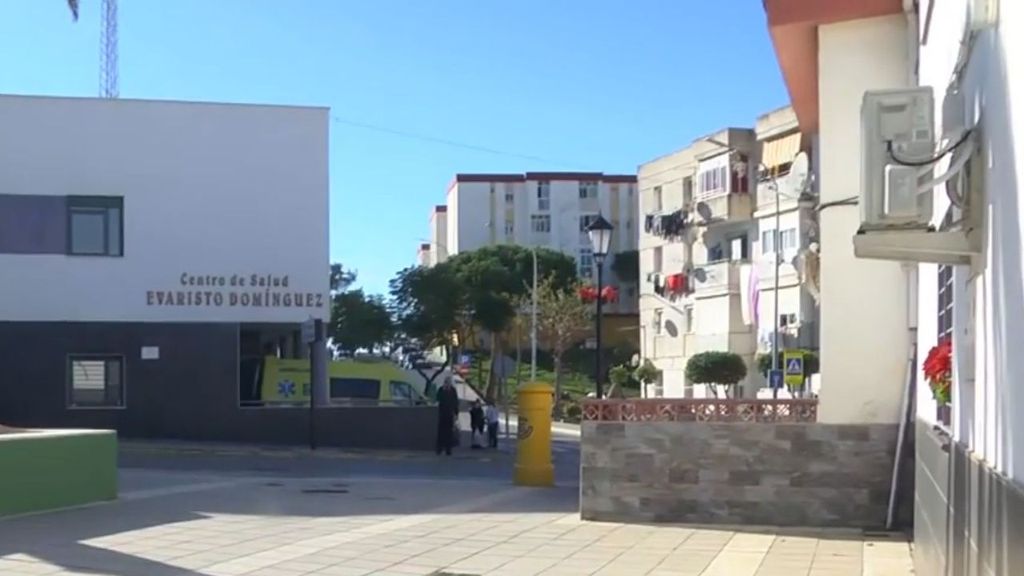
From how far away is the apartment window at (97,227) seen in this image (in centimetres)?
2984

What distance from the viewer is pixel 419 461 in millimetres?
26734

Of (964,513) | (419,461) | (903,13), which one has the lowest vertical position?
(419,461)

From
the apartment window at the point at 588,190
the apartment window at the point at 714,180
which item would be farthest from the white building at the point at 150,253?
the apartment window at the point at 588,190

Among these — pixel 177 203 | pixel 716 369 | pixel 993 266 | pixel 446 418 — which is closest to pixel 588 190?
pixel 716 369

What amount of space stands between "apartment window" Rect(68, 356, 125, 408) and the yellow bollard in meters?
13.4

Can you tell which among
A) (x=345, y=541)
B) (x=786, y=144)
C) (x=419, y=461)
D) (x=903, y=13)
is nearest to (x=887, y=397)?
(x=903, y=13)

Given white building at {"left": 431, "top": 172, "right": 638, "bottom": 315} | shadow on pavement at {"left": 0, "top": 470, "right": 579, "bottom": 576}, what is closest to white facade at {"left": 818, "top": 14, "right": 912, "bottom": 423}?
shadow on pavement at {"left": 0, "top": 470, "right": 579, "bottom": 576}

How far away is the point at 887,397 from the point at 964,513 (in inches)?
302

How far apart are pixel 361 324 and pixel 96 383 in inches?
608

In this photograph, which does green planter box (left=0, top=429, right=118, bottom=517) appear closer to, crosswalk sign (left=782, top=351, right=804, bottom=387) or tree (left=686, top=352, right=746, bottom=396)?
crosswalk sign (left=782, top=351, right=804, bottom=387)

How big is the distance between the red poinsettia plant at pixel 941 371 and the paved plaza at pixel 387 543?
10.8 ft

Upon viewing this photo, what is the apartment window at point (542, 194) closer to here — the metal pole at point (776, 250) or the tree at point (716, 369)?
the metal pole at point (776, 250)

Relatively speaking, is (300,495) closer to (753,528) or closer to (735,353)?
(753,528)

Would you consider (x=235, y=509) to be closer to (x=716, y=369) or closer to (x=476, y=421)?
(x=476, y=421)
